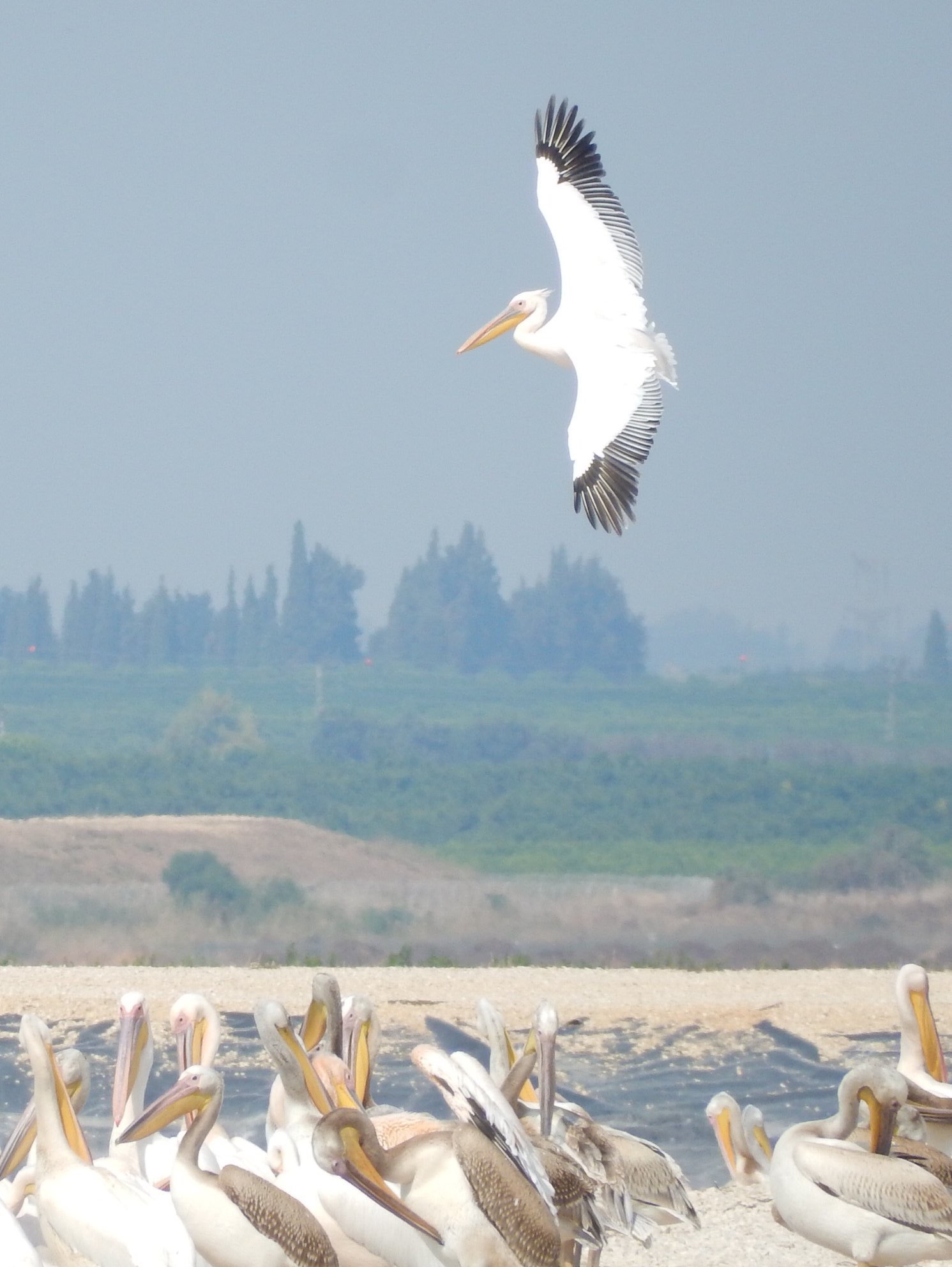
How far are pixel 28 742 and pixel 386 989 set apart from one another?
20.1m

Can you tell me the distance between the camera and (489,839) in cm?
2733

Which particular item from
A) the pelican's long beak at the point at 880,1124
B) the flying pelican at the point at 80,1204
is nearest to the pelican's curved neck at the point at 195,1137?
the flying pelican at the point at 80,1204

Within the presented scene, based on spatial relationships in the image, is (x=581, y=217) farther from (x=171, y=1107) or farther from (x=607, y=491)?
(x=171, y=1107)

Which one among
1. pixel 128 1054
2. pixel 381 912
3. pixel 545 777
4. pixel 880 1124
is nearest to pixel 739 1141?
pixel 880 1124

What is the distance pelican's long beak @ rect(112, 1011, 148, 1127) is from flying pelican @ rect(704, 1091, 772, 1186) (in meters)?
1.84

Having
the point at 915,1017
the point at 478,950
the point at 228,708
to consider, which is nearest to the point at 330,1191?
the point at 915,1017

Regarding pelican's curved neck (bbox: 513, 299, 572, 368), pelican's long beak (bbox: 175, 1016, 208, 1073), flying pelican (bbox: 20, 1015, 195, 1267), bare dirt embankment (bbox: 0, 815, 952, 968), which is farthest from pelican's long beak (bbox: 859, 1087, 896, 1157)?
bare dirt embankment (bbox: 0, 815, 952, 968)

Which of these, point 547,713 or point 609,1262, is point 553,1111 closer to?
point 609,1262

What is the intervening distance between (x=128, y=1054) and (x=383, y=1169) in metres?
1.52

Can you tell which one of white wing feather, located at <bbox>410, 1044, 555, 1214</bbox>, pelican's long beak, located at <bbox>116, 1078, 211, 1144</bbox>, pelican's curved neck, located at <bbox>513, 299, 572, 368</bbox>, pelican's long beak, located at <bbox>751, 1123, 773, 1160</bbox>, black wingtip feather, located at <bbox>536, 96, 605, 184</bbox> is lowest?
pelican's long beak, located at <bbox>751, 1123, 773, 1160</bbox>

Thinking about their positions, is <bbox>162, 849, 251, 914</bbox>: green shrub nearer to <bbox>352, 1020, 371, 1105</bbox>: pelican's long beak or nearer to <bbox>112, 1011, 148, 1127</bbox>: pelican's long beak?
<bbox>352, 1020, 371, 1105</bbox>: pelican's long beak

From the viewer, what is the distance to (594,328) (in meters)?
5.54

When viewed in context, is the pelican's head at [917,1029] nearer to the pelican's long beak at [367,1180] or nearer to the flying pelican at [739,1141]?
the flying pelican at [739,1141]

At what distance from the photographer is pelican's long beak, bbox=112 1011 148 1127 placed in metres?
5.32
